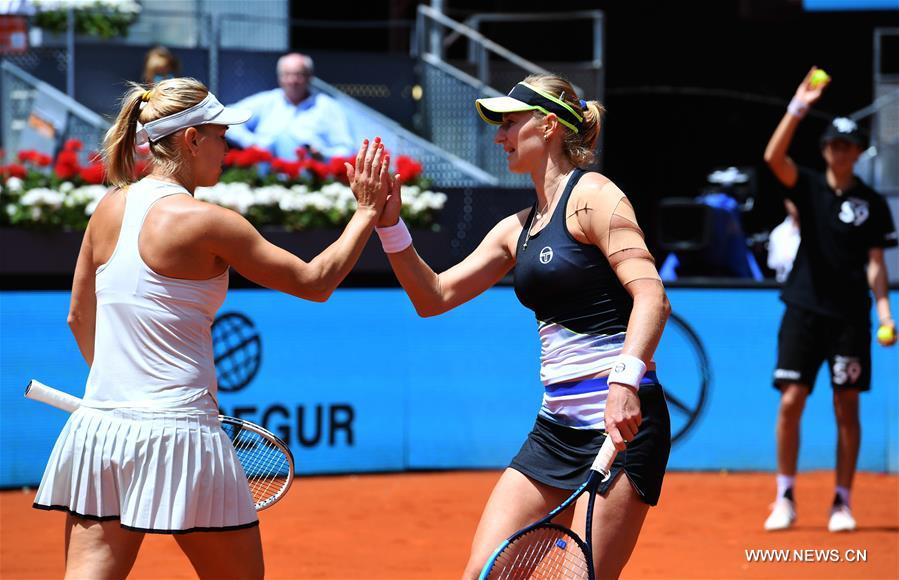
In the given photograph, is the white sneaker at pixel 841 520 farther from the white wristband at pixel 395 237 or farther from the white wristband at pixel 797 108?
the white wristband at pixel 395 237

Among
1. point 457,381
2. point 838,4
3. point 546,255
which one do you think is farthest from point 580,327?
point 838,4

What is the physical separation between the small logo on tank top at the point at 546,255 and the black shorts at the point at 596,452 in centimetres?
48

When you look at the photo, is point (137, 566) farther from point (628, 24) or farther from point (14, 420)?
point (628, 24)

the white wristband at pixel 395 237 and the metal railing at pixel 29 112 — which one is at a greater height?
the metal railing at pixel 29 112

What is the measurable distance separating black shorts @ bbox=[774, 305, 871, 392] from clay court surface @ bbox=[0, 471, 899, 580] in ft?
2.78

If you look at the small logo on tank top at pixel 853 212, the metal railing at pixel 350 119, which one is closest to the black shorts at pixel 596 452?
the small logo on tank top at pixel 853 212

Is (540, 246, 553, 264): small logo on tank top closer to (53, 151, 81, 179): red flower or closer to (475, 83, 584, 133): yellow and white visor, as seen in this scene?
(475, 83, 584, 133): yellow and white visor

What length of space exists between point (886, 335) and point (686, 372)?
79.2 inches

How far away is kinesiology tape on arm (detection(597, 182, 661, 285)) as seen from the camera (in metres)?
3.54

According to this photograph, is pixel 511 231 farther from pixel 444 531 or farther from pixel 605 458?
pixel 444 531

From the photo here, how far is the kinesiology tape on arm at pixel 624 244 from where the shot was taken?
3.54 m

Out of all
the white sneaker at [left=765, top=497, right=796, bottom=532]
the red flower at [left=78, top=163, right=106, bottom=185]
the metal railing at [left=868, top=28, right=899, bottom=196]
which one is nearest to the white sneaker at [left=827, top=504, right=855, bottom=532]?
the white sneaker at [left=765, top=497, right=796, bottom=532]

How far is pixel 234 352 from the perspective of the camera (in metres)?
8.12

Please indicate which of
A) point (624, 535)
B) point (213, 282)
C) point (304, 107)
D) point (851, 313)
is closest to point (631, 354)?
point (624, 535)
